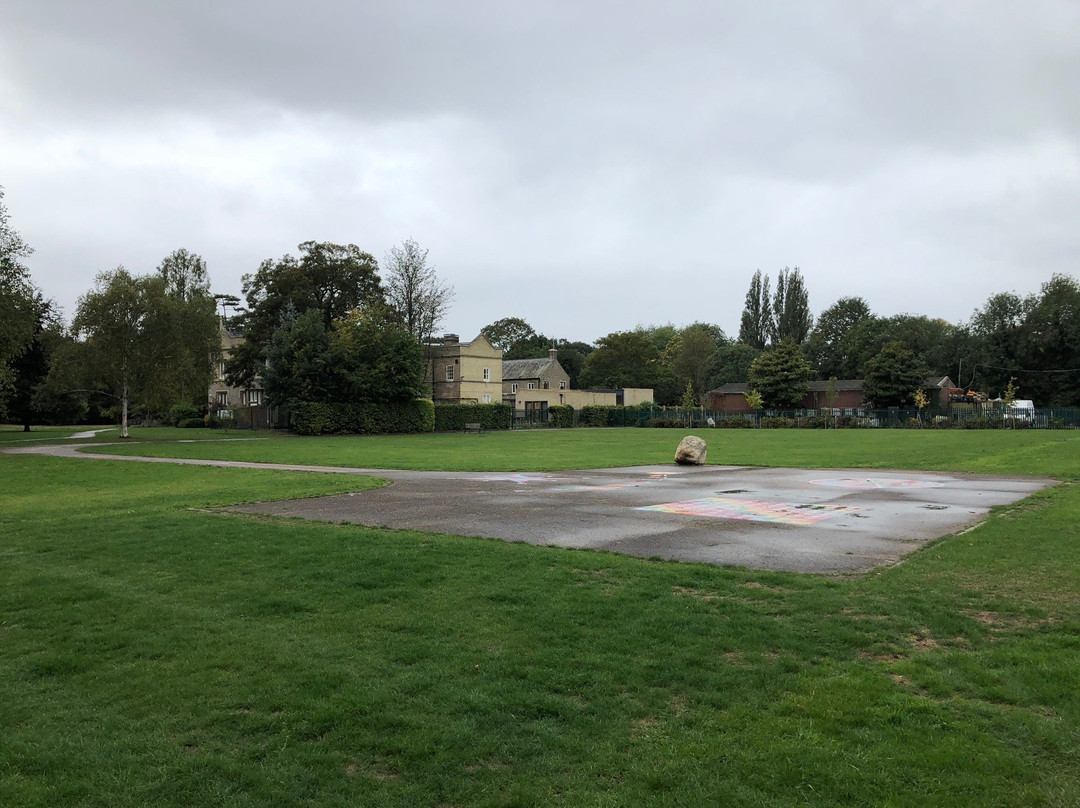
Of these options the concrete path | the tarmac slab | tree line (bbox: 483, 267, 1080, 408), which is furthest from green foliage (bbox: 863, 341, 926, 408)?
the tarmac slab

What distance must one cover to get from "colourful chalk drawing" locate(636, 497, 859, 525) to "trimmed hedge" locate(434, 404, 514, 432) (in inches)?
1906

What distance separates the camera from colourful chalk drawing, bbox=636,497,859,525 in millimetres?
13203

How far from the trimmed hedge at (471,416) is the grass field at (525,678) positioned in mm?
52858

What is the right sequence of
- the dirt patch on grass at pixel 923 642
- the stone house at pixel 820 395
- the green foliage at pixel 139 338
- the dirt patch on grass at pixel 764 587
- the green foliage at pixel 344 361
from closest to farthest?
1. the dirt patch on grass at pixel 923 642
2. the dirt patch on grass at pixel 764 587
3. the green foliage at pixel 139 338
4. the green foliage at pixel 344 361
5. the stone house at pixel 820 395

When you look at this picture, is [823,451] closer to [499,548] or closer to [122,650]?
[499,548]

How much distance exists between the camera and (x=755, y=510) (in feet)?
46.9

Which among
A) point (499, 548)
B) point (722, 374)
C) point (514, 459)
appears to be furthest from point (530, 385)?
point (499, 548)

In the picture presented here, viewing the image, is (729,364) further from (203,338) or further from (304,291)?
(203,338)

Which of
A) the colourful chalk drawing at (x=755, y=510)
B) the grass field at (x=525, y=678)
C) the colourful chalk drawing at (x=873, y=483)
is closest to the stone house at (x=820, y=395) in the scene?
the colourful chalk drawing at (x=873, y=483)

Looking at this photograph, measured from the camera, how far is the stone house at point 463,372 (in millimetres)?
75688

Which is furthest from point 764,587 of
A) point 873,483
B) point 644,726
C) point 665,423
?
point 665,423

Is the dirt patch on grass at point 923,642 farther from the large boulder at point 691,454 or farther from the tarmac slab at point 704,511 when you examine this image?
the large boulder at point 691,454

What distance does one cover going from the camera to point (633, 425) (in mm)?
82062

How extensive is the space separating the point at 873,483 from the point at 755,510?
7.10 metres
